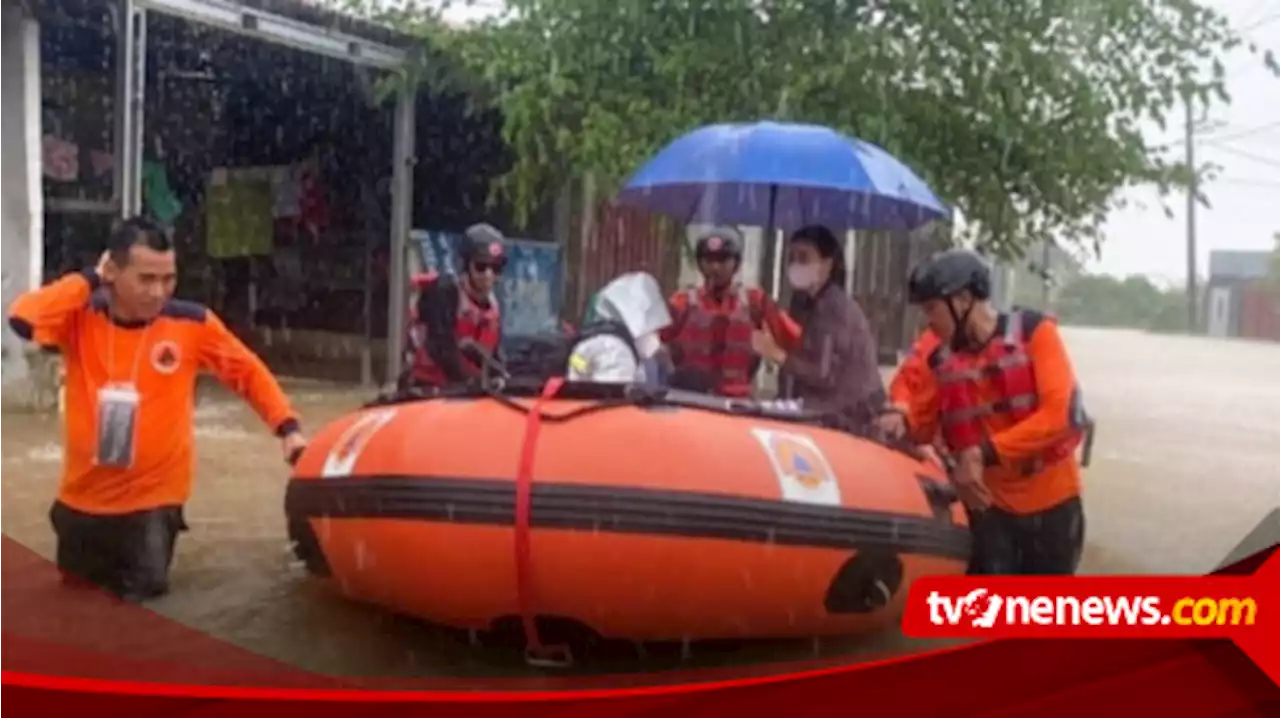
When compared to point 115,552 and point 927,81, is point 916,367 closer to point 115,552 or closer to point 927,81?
point 927,81

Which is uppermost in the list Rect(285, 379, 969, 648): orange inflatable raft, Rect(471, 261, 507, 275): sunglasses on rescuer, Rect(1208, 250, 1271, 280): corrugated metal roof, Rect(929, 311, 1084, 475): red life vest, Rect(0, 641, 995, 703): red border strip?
Rect(1208, 250, 1271, 280): corrugated metal roof

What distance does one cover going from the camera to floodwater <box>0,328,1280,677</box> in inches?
48.5

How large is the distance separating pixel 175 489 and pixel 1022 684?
0.94 meters

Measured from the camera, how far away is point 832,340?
162 cm

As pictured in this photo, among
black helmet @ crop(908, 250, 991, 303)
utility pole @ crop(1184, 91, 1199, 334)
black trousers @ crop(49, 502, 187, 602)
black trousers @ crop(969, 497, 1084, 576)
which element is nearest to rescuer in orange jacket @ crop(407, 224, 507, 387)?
black trousers @ crop(49, 502, 187, 602)

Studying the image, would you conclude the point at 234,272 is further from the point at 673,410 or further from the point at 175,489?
the point at 673,410

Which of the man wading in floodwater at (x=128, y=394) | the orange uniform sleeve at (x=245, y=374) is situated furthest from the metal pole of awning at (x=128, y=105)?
the orange uniform sleeve at (x=245, y=374)

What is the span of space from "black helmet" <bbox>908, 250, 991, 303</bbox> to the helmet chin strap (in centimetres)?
2

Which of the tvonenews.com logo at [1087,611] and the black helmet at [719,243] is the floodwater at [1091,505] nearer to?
the tvonenews.com logo at [1087,611]

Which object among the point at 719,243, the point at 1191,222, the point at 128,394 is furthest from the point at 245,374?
the point at 1191,222

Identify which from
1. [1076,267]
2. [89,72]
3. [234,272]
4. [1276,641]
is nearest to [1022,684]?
[1276,641]

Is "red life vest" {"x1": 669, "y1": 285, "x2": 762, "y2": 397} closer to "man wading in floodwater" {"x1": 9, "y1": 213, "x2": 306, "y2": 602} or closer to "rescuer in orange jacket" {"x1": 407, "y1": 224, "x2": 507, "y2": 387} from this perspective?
"rescuer in orange jacket" {"x1": 407, "y1": 224, "x2": 507, "y2": 387}

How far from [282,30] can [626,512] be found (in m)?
0.75

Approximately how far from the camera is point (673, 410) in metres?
Answer: 1.69
